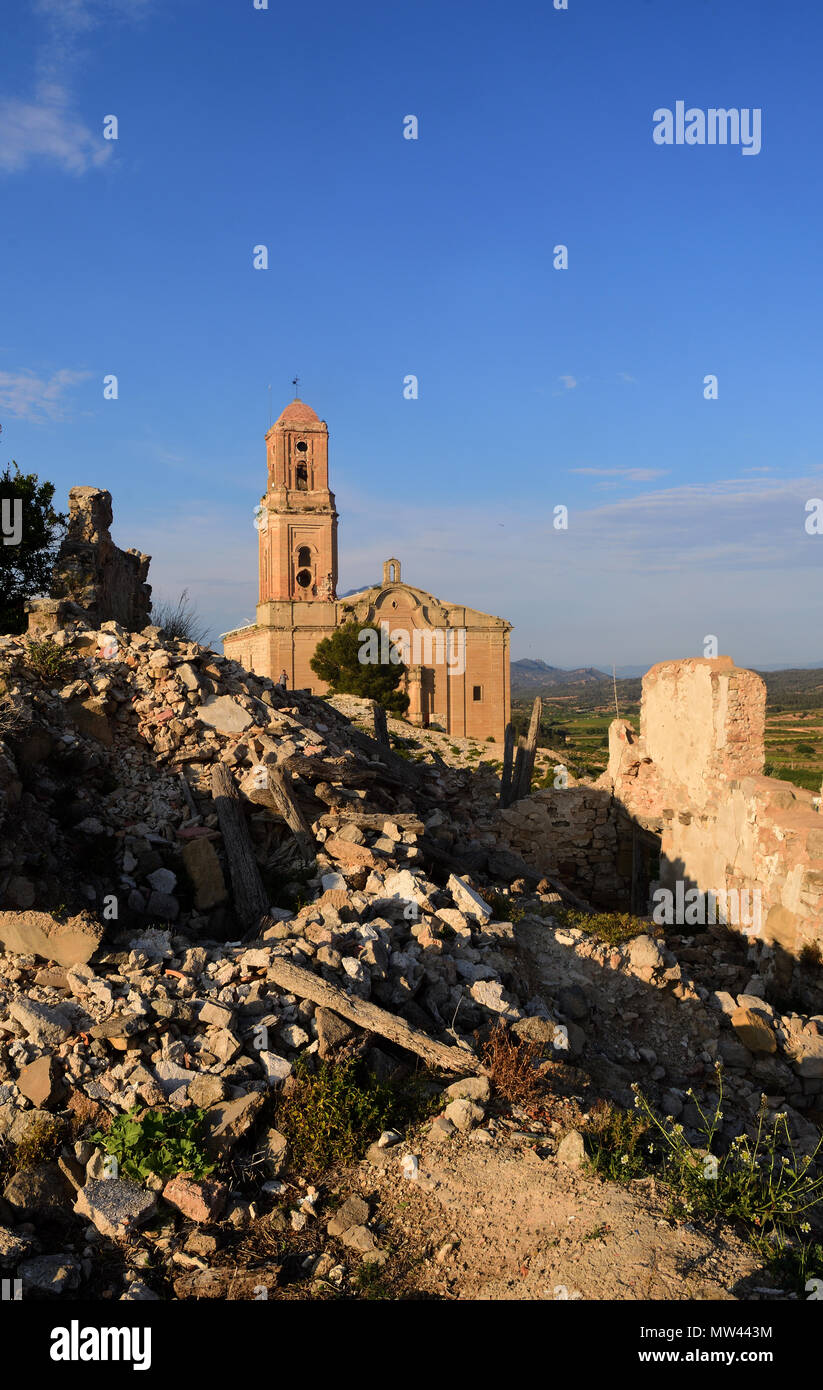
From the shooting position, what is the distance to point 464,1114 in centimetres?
475

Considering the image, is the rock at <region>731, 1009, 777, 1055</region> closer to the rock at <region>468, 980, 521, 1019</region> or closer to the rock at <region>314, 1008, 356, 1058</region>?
the rock at <region>468, 980, 521, 1019</region>

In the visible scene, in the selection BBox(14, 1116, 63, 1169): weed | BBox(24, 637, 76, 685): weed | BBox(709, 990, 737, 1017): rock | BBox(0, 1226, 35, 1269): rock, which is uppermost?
BBox(24, 637, 76, 685): weed

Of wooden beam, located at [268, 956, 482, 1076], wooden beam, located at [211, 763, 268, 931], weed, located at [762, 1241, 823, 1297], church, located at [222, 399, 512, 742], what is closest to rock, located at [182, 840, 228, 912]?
wooden beam, located at [211, 763, 268, 931]

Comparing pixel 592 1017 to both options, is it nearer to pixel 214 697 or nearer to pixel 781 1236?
pixel 781 1236

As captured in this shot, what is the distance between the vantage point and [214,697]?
9.52m

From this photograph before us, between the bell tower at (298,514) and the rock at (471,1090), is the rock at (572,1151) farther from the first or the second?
the bell tower at (298,514)

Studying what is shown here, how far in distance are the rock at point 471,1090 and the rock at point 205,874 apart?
2.90 metres

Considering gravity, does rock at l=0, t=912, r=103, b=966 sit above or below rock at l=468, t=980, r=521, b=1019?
above

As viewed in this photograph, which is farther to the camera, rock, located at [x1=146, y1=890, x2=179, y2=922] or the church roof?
the church roof

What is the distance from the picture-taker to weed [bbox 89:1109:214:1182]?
4.27 meters

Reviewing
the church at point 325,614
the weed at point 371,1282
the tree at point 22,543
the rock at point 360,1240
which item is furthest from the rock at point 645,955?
the church at point 325,614

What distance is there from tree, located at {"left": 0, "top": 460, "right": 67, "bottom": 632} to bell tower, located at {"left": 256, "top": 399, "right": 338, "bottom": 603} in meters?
25.9

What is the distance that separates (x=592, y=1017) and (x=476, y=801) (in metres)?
6.58

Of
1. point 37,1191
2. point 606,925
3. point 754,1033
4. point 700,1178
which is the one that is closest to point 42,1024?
point 37,1191
